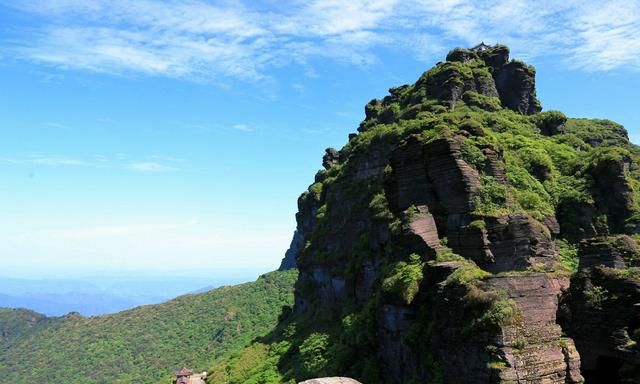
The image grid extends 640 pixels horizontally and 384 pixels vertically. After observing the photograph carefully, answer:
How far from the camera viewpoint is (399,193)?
36094 mm

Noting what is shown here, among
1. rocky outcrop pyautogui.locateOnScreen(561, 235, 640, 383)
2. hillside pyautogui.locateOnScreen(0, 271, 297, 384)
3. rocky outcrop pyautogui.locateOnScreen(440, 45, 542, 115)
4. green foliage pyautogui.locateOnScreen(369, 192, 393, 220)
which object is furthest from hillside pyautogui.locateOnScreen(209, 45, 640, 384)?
hillside pyautogui.locateOnScreen(0, 271, 297, 384)

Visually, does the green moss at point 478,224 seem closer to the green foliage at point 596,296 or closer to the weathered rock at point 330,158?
the green foliage at point 596,296

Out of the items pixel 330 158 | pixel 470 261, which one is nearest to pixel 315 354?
pixel 470 261

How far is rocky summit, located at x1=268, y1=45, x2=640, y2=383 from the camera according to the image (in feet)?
72.8

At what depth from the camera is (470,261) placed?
30109 millimetres

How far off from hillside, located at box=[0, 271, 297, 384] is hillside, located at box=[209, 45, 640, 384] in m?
36.5

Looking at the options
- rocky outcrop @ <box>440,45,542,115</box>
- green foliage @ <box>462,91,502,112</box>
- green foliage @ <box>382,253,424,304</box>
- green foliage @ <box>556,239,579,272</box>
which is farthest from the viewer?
rocky outcrop @ <box>440,45,542,115</box>

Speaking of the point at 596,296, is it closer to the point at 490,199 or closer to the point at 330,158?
the point at 490,199

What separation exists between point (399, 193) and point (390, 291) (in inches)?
299

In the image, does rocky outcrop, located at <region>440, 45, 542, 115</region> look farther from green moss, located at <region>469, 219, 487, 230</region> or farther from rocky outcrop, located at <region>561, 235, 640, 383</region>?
rocky outcrop, located at <region>561, 235, 640, 383</region>

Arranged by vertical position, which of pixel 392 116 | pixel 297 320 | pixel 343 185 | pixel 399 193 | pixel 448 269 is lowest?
pixel 297 320

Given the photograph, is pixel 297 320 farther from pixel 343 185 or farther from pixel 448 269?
pixel 448 269

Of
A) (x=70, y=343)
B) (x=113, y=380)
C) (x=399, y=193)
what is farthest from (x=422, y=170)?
(x=70, y=343)

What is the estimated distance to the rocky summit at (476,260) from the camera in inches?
874
